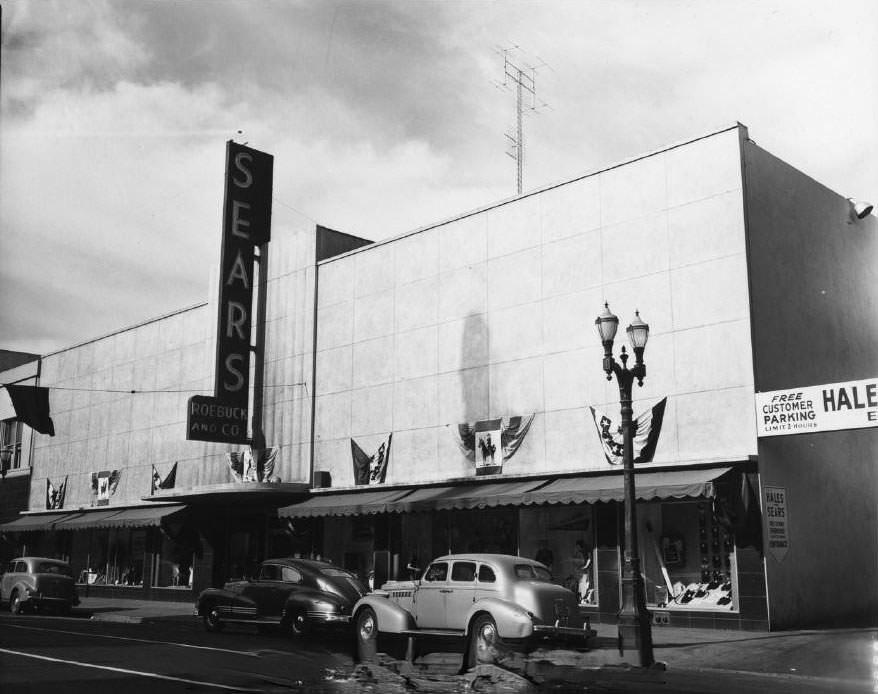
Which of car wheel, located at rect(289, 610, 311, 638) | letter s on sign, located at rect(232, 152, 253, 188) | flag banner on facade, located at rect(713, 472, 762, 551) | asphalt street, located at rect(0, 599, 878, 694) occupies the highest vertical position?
letter s on sign, located at rect(232, 152, 253, 188)

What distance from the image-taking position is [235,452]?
111 feet

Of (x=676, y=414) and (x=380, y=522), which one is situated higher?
(x=676, y=414)

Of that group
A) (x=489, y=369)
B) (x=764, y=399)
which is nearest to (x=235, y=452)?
(x=489, y=369)

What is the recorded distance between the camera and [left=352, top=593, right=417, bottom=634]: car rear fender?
16406 millimetres

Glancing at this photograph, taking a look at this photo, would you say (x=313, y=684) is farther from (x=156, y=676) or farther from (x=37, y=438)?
(x=37, y=438)

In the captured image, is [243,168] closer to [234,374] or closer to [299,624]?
[234,374]

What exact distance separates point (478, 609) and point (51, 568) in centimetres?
1856

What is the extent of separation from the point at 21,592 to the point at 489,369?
15.2 meters

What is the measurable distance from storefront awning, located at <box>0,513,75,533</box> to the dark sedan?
72.5ft

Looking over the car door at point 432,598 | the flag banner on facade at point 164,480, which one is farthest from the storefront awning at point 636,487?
the flag banner on facade at point 164,480

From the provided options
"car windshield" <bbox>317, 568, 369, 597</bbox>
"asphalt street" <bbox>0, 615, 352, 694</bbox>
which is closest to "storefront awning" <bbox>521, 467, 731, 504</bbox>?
"car windshield" <bbox>317, 568, 369, 597</bbox>

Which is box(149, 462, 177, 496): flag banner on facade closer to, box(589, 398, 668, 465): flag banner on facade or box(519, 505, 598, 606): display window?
box(519, 505, 598, 606): display window

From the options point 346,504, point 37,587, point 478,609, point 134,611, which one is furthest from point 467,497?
point 37,587

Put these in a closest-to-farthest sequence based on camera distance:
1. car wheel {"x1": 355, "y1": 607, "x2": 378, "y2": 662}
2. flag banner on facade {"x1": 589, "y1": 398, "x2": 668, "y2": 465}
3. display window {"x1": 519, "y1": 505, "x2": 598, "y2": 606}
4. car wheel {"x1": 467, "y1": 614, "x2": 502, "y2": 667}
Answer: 1. car wheel {"x1": 467, "y1": 614, "x2": 502, "y2": 667}
2. car wheel {"x1": 355, "y1": 607, "x2": 378, "y2": 662}
3. flag banner on facade {"x1": 589, "y1": 398, "x2": 668, "y2": 465}
4. display window {"x1": 519, "y1": 505, "x2": 598, "y2": 606}
